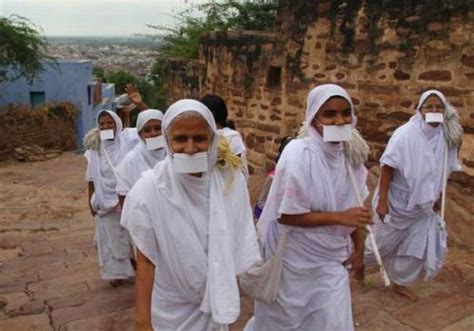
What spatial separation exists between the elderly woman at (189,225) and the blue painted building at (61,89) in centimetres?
1975

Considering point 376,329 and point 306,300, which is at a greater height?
point 306,300

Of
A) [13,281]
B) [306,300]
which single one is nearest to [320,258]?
[306,300]

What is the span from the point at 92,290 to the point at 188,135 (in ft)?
10.2

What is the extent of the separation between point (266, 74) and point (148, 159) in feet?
13.4

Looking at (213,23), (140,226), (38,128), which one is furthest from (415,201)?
(38,128)

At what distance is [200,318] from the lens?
95.7 inches

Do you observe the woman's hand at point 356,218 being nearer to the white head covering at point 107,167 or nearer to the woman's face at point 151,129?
the woman's face at point 151,129

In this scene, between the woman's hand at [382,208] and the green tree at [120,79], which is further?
the green tree at [120,79]

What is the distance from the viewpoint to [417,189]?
420 centimetres

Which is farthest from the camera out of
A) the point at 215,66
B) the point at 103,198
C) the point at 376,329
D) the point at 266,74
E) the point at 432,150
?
the point at 215,66

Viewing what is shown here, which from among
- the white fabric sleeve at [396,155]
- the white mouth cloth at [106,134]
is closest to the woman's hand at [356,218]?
the white fabric sleeve at [396,155]

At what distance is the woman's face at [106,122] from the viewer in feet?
16.4

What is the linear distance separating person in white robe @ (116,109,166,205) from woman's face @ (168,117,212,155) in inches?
80.4

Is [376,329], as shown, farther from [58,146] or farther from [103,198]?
[58,146]
